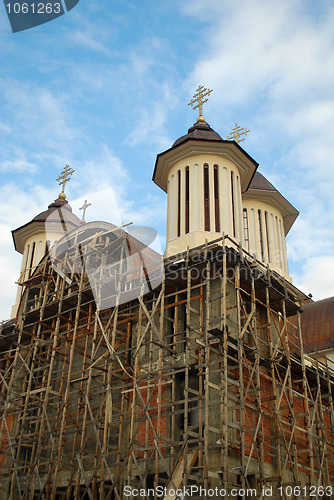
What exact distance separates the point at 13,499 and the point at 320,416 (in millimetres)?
11716

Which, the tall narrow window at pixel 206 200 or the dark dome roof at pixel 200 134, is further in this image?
the dark dome roof at pixel 200 134

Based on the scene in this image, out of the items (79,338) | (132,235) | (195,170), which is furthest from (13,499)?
(195,170)

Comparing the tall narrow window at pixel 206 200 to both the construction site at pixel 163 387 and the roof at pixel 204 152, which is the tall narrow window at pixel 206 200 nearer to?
the roof at pixel 204 152

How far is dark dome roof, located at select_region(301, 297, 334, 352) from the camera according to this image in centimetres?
2777

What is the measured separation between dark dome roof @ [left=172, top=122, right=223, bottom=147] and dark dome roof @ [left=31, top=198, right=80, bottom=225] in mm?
10099

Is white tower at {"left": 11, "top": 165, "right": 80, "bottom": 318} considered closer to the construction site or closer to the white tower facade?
Result: the white tower facade

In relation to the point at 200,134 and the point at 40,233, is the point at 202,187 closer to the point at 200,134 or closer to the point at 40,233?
the point at 200,134

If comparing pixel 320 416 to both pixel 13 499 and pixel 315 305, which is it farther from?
pixel 13 499

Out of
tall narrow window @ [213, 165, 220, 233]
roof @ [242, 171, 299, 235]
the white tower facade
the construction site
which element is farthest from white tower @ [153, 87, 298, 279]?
the white tower facade

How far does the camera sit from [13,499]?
19312 mm

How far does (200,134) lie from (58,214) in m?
11.4

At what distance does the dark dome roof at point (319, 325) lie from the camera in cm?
2777

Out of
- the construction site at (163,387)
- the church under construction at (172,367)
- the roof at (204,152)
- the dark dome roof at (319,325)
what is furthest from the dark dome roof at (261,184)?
the construction site at (163,387)

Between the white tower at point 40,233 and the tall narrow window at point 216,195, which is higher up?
the white tower at point 40,233
